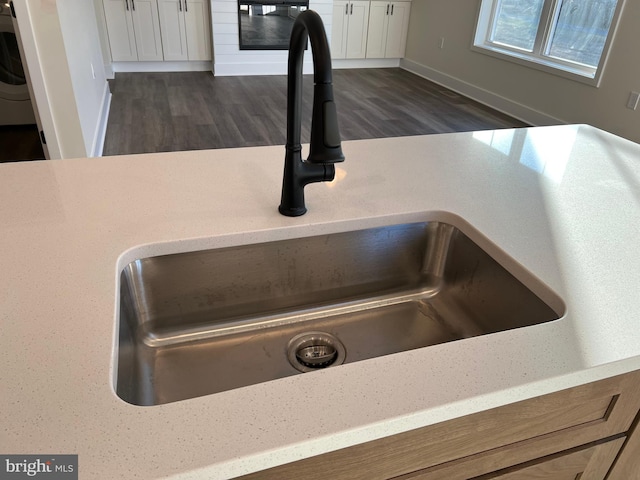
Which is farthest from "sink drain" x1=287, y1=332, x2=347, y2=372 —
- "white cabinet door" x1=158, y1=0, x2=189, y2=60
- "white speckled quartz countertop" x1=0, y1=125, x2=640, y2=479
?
"white cabinet door" x1=158, y1=0, x2=189, y2=60

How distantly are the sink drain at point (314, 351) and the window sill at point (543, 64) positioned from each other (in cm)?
406

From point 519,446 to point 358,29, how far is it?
6.53 meters

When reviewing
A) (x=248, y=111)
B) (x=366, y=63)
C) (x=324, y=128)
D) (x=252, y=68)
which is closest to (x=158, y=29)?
(x=252, y=68)

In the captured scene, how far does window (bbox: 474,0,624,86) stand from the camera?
410 cm

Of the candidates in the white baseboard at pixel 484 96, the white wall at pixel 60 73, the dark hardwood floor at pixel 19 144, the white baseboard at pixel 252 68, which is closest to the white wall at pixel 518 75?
the white baseboard at pixel 484 96

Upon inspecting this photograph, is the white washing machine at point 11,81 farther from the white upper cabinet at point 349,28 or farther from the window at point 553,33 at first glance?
the window at point 553,33

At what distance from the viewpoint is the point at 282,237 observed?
39.0 inches

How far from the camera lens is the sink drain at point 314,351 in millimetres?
962

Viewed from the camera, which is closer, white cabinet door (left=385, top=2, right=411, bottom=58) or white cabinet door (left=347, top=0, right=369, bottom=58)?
white cabinet door (left=347, top=0, right=369, bottom=58)

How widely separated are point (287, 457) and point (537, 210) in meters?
0.79

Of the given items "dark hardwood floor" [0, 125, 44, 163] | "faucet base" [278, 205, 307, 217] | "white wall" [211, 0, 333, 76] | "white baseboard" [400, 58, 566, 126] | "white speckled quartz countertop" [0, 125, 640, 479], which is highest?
"faucet base" [278, 205, 307, 217]

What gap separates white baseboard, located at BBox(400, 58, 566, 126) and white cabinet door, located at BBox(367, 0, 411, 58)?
0.84ft

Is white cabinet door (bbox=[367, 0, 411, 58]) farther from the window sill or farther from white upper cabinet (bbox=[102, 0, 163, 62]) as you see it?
white upper cabinet (bbox=[102, 0, 163, 62])

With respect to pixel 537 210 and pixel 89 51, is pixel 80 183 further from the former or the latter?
pixel 89 51
